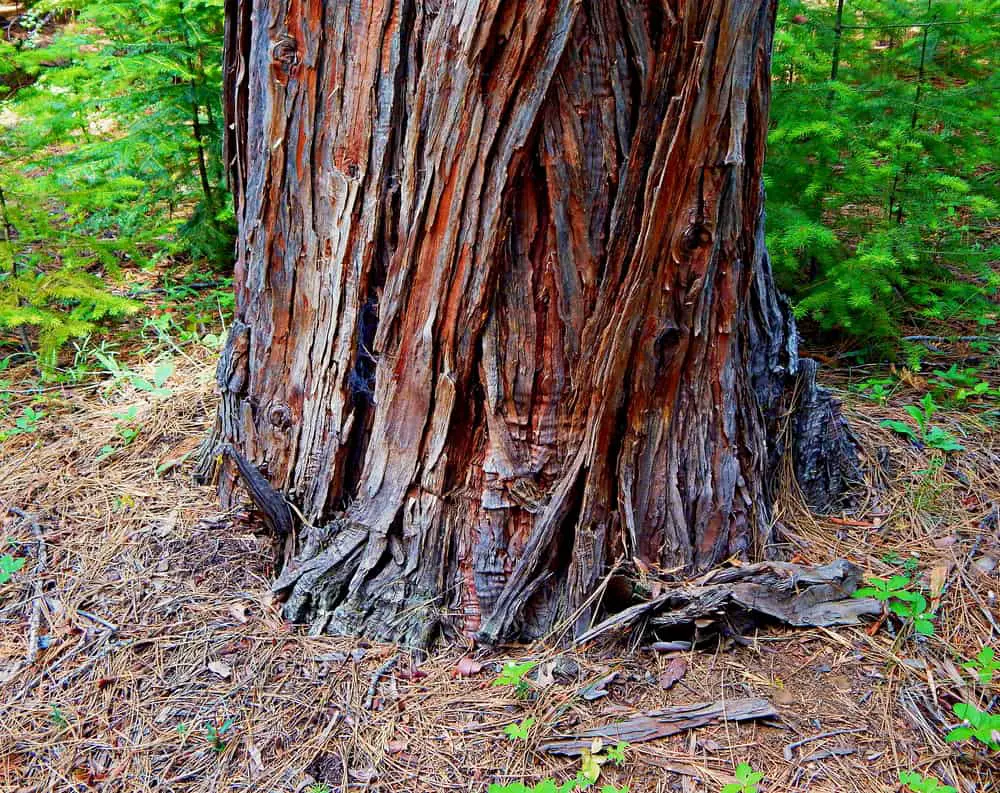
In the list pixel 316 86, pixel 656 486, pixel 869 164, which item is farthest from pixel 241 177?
pixel 869 164

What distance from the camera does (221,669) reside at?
2.11 meters

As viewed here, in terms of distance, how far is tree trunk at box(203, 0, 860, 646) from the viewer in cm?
182

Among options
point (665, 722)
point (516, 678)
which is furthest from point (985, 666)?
point (516, 678)

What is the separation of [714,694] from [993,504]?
1444 millimetres

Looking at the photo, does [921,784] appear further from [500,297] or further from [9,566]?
[9,566]

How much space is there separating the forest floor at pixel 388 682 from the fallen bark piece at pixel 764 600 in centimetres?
6

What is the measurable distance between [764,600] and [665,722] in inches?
19.8

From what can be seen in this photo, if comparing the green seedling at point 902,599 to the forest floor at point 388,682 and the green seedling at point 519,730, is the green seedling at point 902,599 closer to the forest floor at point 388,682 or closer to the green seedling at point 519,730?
the forest floor at point 388,682

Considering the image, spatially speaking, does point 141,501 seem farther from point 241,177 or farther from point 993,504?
point 993,504

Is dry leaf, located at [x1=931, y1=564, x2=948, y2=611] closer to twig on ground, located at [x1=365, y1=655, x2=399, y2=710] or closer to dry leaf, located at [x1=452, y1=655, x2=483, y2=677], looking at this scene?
dry leaf, located at [x1=452, y1=655, x2=483, y2=677]

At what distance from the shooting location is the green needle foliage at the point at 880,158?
3.44 m

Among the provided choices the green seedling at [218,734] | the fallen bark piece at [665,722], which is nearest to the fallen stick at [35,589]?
the green seedling at [218,734]

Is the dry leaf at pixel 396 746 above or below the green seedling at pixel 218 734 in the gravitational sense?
below

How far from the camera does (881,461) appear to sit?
112 inches
